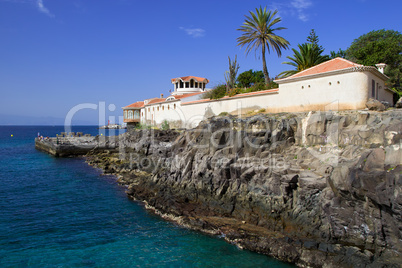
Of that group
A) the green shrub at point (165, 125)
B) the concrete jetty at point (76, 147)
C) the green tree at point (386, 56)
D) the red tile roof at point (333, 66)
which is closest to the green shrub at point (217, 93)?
the green shrub at point (165, 125)

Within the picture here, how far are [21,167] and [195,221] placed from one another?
30833 millimetres

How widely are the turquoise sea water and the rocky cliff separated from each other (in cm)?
107

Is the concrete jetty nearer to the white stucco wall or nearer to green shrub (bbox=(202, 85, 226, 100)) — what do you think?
green shrub (bbox=(202, 85, 226, 100))

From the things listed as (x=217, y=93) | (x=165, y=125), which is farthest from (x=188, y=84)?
(x=217, y=93)

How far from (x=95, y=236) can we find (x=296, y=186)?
459 inches

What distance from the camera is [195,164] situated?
22406 millimetres

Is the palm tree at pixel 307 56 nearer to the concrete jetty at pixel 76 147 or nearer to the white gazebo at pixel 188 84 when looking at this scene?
the white gazebo at pixel 188 84

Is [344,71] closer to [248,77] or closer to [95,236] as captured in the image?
[95,236]

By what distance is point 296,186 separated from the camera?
54.3ft

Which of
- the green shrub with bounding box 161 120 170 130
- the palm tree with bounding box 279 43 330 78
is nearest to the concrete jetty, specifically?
the green shrub with bounding box 161 120 170 130

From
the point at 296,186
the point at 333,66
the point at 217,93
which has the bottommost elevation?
the point at 296,186

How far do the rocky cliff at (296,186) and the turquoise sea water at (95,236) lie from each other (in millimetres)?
1067

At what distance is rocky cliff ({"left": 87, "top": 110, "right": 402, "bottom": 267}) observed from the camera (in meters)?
12.8

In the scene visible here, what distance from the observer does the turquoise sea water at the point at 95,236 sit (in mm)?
13219
